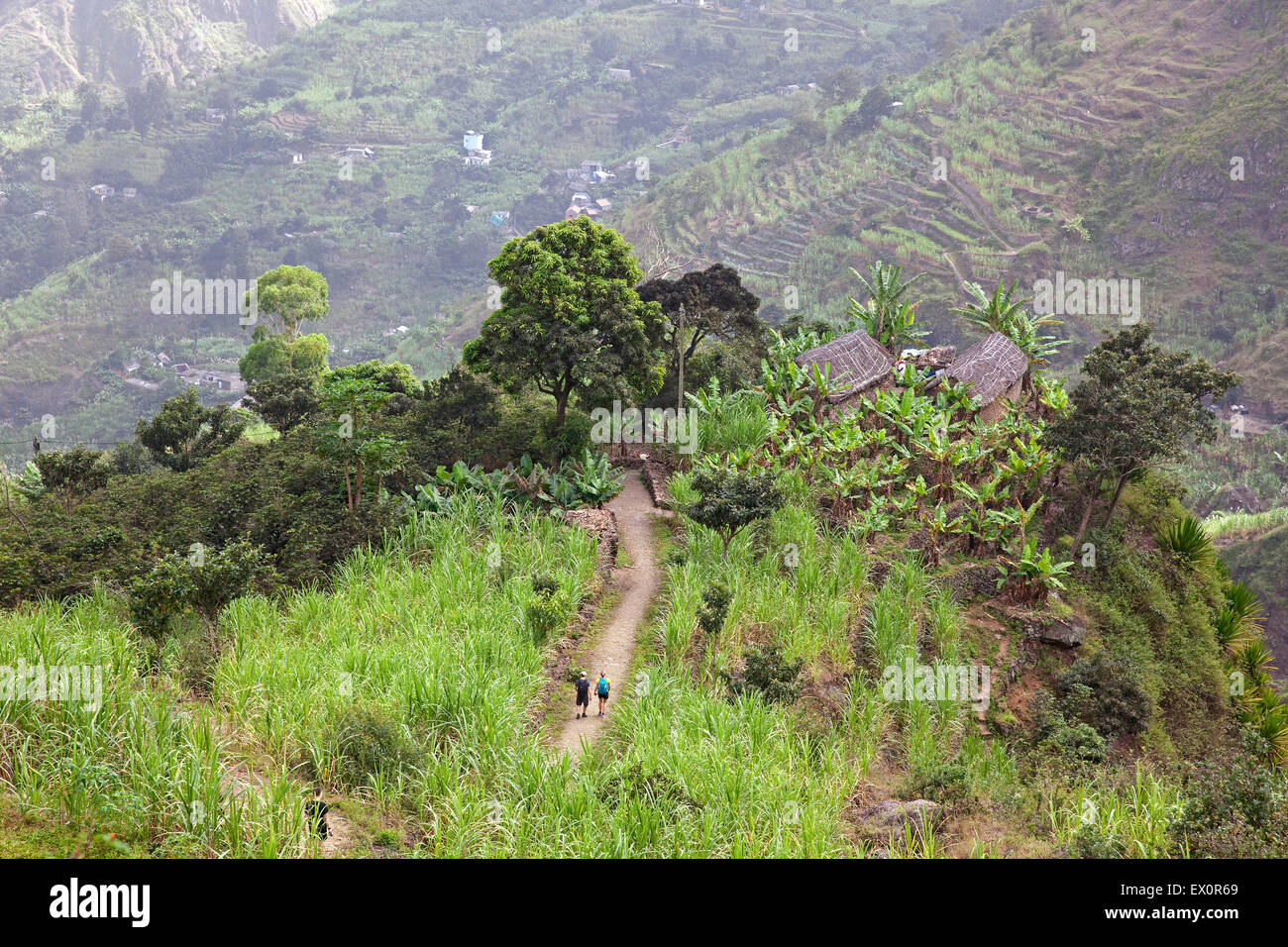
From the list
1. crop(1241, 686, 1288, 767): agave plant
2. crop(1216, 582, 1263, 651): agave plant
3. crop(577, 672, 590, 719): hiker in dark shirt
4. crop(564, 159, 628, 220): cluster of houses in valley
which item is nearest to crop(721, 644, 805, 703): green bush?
crop(577, 672, 590, 719): hiker in dark shirt

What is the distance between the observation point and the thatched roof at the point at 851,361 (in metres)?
24.7

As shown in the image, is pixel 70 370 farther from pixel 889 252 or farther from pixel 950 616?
pixel 950 616

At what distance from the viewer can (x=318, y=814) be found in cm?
912

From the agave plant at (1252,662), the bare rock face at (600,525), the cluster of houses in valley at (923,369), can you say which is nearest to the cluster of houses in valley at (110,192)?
the cluster of houses in valley at (923,369)

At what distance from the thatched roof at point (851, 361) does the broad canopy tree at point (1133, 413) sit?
557 centimetres

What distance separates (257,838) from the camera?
8672mm

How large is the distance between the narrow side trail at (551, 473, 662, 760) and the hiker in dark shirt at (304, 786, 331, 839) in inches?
102

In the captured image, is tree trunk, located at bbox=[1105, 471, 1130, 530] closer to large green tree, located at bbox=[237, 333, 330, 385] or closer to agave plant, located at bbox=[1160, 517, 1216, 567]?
agave plant, located at bbox=[1160, 517, 1216, 567]

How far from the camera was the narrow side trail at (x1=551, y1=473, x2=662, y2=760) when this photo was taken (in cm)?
1317

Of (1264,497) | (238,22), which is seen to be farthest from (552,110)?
(1264,497)

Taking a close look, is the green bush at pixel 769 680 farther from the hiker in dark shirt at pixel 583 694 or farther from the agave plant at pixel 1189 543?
the agave plant at pixel 1189 543

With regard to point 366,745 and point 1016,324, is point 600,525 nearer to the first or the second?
point 366,745

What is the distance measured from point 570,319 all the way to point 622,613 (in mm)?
8306

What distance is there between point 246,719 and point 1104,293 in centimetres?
8583
